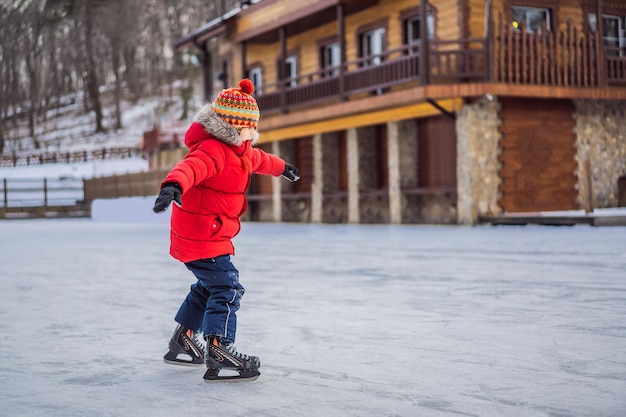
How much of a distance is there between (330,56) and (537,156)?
7268mm

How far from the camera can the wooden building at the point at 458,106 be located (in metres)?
19.5

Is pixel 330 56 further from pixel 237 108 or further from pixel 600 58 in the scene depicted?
pixel 237 108

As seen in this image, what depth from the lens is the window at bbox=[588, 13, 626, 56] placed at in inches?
847

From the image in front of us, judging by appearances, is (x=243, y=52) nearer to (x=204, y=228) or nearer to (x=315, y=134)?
(x=315, y=134)

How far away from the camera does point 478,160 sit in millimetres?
19500

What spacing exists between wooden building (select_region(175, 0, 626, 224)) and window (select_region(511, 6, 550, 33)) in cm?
3

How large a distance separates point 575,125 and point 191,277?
14.0m

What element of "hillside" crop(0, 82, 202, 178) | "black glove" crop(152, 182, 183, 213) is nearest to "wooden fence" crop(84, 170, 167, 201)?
"hillside" crop(0, 82, 202, 178)

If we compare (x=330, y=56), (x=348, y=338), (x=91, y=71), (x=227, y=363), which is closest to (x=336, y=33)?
(x=330, y=56)

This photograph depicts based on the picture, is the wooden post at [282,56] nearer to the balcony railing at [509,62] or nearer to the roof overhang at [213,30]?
the roof overhang at [213,30]

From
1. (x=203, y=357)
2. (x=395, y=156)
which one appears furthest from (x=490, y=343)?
(x=395, y=156)

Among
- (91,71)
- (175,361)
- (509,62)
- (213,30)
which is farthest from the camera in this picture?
(91,71)

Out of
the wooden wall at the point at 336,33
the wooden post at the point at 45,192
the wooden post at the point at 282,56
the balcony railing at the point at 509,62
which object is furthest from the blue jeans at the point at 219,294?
the wooden post at the point at 45,192

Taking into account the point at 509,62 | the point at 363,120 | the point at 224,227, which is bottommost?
the point at 224,227
